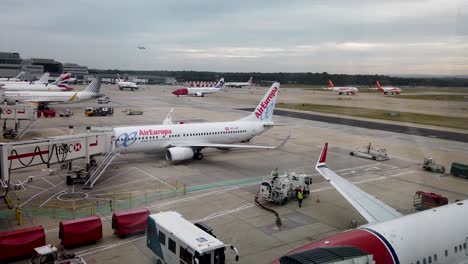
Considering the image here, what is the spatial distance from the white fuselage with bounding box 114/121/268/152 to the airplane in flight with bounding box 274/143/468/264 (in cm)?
2277

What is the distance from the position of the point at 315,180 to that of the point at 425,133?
28615 millimetres

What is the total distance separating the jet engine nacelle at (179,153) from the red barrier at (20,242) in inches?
636

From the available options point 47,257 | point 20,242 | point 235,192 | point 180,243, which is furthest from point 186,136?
point 180,243

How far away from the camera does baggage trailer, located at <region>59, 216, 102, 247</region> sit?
666 inches

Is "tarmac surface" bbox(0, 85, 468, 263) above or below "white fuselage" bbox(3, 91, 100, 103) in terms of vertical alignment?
below

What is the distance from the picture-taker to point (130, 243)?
57.5ft

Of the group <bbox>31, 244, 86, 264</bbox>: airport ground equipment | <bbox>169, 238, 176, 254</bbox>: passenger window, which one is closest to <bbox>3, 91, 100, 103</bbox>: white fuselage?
<bbox>31, 244, 86, 264</bbox>: airport ground equipment

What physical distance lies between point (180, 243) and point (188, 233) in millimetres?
662

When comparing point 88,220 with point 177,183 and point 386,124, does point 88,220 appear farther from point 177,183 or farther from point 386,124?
point 386,124

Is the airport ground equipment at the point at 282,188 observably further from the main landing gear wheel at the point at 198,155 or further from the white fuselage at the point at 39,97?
the white fuselage at the point at 39,97

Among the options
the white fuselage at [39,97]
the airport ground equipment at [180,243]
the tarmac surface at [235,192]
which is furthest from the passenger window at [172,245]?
the white fuselage at [39,97]

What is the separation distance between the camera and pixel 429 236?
40.6ft

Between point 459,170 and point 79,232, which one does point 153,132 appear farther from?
point 459,170

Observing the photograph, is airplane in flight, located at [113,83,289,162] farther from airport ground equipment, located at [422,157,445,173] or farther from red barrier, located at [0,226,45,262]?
red barrier, located at [0,226,45,262]
